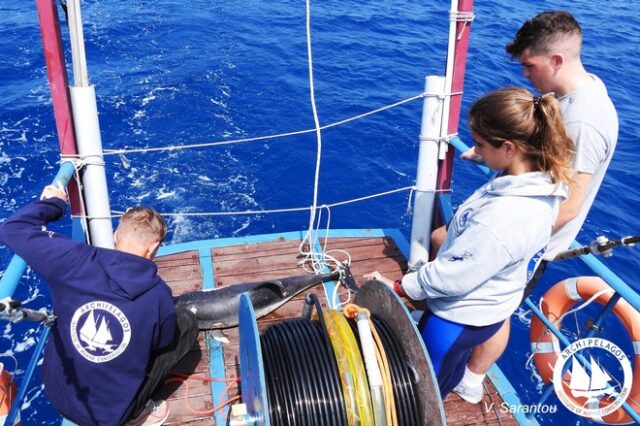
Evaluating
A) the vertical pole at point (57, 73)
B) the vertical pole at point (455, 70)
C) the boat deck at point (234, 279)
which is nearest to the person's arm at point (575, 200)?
the boat deck at point (234, 279)

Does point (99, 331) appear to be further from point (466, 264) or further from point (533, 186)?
point (533, 186)

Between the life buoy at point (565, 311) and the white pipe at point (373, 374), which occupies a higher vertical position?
the white pipe at point (373, 374)

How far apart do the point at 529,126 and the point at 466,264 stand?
0.63 metres

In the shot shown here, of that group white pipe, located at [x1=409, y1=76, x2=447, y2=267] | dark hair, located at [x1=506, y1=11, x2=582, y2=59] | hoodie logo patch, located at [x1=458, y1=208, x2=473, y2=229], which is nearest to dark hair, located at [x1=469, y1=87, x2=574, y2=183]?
hoodie logo patch, located at [x1=458, y1=208, x2=473, y2=229]

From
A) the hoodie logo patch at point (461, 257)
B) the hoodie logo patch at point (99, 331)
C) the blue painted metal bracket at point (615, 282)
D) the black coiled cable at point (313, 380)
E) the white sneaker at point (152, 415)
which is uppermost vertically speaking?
the hoodie logo patch at point (461, 257)

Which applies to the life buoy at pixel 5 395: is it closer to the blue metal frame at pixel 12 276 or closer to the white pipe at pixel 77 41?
the blue metal frame at pixel 12 276

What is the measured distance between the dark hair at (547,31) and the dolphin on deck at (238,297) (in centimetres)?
232

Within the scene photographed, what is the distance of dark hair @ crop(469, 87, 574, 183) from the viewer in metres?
2.05

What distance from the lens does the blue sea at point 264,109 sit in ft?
25.8

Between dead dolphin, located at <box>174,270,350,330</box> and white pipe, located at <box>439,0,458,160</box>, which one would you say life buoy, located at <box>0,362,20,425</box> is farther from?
white pipe, located at <box>439,0,458,160</box>

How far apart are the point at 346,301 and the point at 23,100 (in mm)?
9157

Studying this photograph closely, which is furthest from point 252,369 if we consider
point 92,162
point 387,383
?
point 92,162

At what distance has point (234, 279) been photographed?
4.28m

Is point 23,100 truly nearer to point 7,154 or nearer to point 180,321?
point 7,154
